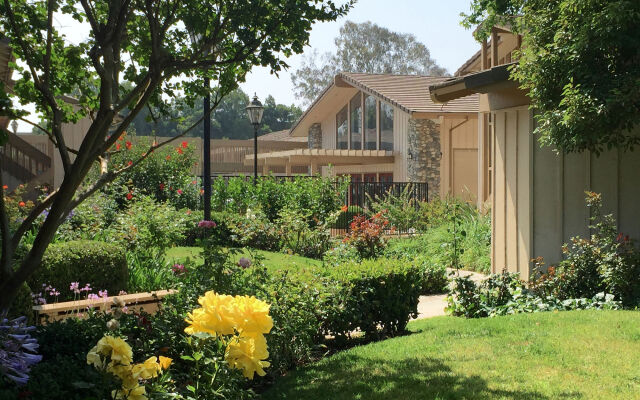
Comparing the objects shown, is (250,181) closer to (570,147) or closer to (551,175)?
(551,175)

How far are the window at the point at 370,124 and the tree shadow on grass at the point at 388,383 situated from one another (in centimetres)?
2000

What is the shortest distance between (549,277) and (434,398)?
403cm

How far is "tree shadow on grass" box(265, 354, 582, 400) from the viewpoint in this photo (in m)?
4.26

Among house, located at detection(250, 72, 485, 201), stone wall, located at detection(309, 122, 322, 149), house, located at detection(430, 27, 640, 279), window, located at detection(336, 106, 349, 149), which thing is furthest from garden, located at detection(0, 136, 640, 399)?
stone wall, located at detection(309, 122, 322, 149)

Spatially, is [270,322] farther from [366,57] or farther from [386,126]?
[366,57]

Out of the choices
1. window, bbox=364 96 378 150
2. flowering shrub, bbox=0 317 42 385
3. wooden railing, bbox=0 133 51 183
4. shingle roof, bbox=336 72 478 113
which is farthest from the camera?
window, bbox=364 96 378 150

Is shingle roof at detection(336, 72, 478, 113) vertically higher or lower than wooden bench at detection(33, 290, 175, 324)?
higher

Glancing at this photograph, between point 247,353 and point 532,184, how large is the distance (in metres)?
6.80

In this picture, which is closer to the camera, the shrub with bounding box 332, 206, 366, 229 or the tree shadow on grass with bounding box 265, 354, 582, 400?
the tree shadow on grass with bounding box 265, 354, 582, 400

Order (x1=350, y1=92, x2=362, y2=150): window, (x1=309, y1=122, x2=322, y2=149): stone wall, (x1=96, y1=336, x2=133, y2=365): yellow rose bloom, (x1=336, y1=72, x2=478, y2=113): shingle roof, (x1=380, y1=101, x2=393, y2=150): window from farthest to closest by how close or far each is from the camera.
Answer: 1. (x1=309, y1=122, x2=322, y2=149): stone wall
2. (x1=350, y1=92, x2=362, y2=150): window
3. (x1=380, y1=101, x2=393, y2=150): window
4. (x1=336, y1=72, x2=478, y2=113): shingle roof
5. (x1=96, y1=336, x2=133, y2=365): yellow rose bloom

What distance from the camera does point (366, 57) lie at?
48.9 meters

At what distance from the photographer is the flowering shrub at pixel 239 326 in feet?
10.3

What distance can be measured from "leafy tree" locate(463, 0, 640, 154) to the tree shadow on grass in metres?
3.42

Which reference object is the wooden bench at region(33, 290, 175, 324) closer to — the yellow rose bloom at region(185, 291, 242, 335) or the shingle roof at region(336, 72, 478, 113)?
the yellow rose bloom at region(185, 291, 242, 335)
